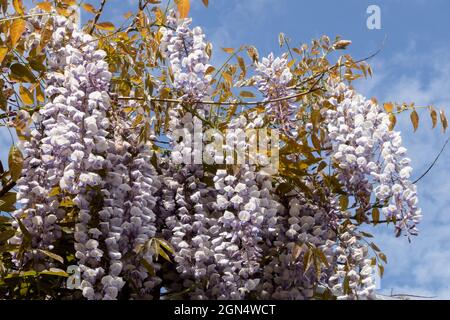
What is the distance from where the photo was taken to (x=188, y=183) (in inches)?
93.3

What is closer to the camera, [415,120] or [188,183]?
[188,183]

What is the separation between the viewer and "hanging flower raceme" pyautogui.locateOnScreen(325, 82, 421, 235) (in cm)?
229

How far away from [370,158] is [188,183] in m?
0.61

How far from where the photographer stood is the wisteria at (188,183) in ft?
7.05

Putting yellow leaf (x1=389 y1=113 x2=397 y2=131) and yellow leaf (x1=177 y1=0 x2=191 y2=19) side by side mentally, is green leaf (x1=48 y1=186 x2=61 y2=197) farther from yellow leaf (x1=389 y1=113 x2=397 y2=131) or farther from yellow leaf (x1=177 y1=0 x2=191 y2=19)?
yellow leaf (x1=389 y1=113 x2=397 y2=131)

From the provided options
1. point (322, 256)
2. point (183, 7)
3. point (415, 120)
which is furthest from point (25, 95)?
point (415, 120)

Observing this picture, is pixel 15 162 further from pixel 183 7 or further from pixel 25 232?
pixel 183 7

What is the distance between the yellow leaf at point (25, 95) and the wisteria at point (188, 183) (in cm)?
8

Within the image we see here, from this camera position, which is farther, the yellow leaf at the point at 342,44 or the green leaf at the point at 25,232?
the yellow leaf at the point at 342,44

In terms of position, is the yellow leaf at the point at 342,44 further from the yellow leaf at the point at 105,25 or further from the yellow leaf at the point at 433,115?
the yellow leaf at the point at 105,25

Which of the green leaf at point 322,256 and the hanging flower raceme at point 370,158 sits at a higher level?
the hanging flower raceme at point 370,158

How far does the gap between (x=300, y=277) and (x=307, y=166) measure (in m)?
0.38

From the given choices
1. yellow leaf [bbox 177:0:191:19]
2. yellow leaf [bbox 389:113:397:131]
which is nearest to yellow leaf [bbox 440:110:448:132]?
yellow leaf [bbox 389:113:397:131]

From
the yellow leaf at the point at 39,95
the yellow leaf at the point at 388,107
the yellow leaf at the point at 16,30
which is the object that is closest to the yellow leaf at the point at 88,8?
the yellow leaf at the point at 39,95
